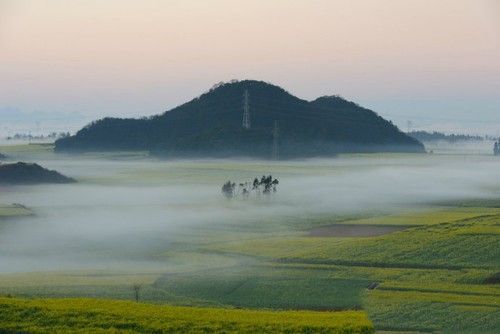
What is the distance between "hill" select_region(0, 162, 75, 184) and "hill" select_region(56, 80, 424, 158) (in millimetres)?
39531

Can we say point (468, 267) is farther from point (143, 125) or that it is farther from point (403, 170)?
point (143, 125)

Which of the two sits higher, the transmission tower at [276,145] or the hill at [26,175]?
the transmission tower at [276,145]

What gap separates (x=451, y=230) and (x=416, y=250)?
6.74m

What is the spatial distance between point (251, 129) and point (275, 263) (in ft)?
313

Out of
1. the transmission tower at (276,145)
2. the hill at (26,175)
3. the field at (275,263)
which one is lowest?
the field at (275,263)

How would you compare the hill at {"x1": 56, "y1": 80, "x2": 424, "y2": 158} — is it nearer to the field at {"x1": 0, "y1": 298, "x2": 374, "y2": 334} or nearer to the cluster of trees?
the cluster of trees

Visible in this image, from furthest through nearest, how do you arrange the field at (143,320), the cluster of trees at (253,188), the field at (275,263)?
the cluster of trees at (253,188) → the field at (275,263) → the field at (143,320)

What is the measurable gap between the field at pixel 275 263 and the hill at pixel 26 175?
24.7 feet

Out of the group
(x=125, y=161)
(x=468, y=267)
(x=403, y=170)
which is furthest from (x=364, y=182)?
(x=468, y=267)

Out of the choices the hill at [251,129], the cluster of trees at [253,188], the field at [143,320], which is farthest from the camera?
the hill at [251,129]

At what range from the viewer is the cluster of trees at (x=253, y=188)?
84625 millimetres

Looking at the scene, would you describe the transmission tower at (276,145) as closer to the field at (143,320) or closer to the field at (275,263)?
the field at (275,263)

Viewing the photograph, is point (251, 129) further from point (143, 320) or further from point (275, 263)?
point (143, 320)

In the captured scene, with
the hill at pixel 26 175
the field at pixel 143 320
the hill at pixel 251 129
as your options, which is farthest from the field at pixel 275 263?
the hill at pixel 251 129
